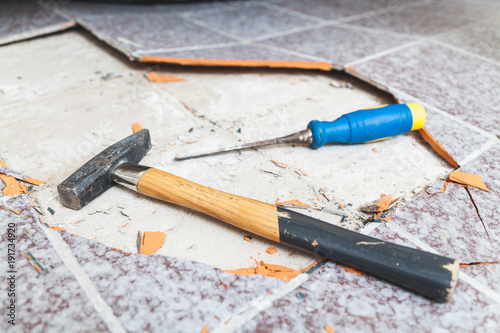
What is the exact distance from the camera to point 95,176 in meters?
1.03

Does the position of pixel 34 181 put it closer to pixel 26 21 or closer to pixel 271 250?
pixel 271 250

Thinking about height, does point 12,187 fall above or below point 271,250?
above

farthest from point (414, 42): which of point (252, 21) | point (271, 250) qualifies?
point (271, 250)

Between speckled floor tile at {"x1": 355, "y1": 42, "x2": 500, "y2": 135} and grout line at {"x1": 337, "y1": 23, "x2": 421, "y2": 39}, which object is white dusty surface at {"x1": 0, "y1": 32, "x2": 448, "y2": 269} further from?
grout line at {"x1": 337, "y1": 23, "x2": 421, "y2": 39}

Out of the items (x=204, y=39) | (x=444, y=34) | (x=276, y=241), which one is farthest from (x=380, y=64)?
(x=276, y=241)

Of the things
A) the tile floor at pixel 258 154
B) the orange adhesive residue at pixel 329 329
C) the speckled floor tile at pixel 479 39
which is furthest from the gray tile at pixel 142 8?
the orange adhesive residue at pixel 329 329

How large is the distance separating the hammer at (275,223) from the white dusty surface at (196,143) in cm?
6

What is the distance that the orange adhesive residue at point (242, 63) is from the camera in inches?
68.9

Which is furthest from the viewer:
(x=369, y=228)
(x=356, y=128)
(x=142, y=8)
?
(x=142, y=8)

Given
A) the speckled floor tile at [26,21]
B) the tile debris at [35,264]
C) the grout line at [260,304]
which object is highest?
the speckled floor tile at [26,21]

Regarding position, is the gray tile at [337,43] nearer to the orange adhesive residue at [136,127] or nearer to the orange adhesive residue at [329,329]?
the orange adhesive residue at [136,127]

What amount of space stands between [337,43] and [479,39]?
0.94 metres

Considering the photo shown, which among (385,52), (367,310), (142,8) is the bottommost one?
(367,310)

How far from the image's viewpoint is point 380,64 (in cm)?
181
